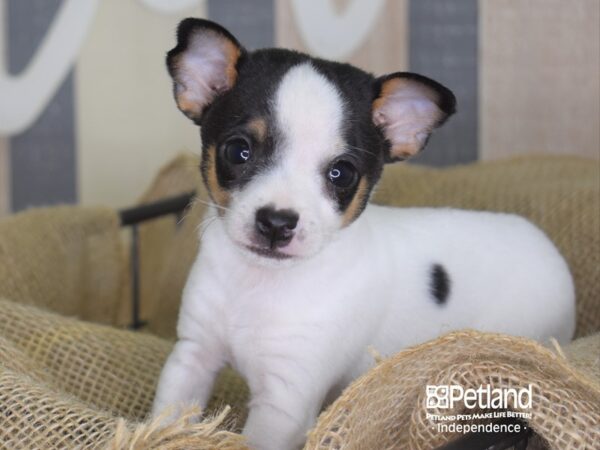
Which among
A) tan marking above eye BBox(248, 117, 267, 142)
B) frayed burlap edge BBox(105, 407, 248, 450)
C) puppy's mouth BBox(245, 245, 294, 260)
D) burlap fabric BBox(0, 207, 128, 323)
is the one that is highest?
tan marking above eye BBox(248, 117, 267, 142)

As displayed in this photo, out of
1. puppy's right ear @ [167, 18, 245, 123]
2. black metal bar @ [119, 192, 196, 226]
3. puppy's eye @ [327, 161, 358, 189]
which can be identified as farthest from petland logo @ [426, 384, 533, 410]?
black metal bar @ [119, 192, 196, 226]

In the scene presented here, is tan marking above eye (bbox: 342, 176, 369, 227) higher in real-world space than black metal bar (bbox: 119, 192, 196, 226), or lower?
higher

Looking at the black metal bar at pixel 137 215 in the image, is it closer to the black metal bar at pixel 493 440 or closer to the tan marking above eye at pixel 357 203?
the tan marking above eye at pixel 357 203

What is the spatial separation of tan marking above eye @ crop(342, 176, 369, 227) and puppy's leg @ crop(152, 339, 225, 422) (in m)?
0.44

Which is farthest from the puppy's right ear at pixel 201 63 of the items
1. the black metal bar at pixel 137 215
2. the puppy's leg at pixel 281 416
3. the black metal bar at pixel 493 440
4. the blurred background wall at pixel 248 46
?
the blurred background wall at pixel 248 46

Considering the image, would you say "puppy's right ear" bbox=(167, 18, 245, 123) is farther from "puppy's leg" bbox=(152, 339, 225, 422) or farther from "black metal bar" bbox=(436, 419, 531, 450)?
"black metal bar" bbox=(436, 419, 531, 450)

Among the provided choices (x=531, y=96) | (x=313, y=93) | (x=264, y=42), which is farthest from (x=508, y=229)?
(x=264, y=42)

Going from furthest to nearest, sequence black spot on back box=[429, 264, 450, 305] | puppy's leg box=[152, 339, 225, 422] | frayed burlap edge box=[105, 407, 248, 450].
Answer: black spot on back box=[429, 264, 450, 305], puppy's leg box=[152, 339, 225, 422], frayed burlap edge box=[105, 407, 248, 450]

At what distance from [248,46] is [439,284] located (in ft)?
6.13

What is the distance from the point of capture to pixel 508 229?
2676mm

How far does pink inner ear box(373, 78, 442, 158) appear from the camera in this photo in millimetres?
2189

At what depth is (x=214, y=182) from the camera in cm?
215

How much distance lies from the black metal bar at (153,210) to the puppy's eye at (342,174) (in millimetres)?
1293

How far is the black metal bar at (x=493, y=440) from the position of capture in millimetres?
1722
